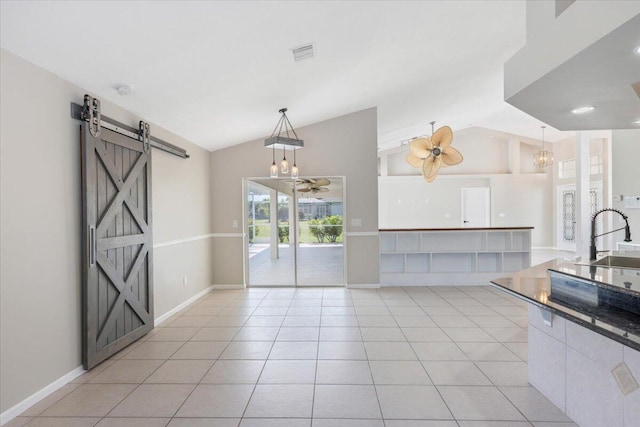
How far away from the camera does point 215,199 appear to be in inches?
A: 233

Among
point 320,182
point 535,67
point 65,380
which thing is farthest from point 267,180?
point 535,67

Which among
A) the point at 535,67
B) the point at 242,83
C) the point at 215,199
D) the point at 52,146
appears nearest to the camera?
the point at 535,67

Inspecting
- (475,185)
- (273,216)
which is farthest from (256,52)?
(475,185)

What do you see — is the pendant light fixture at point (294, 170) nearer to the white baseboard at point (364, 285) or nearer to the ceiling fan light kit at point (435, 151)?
the ceiling fan light kit at point (435, 151)

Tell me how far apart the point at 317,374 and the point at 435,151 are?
13.9ft

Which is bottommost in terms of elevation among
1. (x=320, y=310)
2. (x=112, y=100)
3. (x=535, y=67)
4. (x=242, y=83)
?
(x=320, y=310)

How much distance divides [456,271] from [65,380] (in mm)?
5603

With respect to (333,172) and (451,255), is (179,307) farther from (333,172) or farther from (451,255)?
(451,255)

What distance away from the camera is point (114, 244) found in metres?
3.21

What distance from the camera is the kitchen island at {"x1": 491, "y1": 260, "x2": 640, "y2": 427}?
167 cm

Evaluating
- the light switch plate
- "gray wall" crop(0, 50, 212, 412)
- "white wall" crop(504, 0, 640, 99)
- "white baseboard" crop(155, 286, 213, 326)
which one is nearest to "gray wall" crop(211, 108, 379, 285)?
"white baseboard" crop(155, 286, 213, 326)

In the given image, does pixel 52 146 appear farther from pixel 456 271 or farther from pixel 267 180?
pixel 456 271

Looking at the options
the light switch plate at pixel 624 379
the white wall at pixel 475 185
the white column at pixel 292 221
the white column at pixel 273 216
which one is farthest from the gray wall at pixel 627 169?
the white wall at pixel 475 185

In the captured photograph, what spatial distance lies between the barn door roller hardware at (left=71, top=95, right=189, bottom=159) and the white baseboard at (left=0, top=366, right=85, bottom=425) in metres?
1.99
